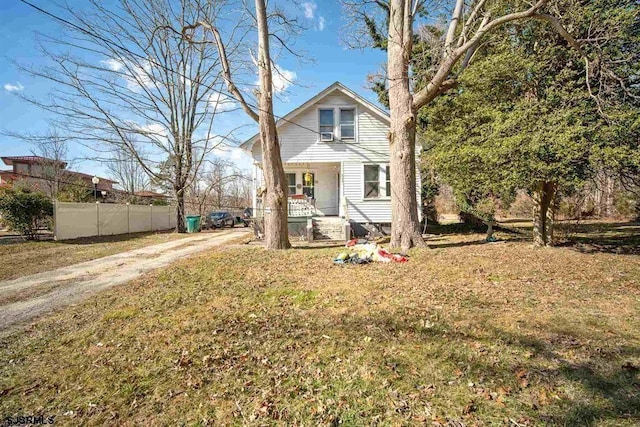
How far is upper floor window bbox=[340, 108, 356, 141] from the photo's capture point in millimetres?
15039

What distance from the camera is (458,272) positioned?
624 centimetres

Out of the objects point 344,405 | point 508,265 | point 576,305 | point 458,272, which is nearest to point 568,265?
point 508,265

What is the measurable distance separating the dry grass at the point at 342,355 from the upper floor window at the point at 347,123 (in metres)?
10.7

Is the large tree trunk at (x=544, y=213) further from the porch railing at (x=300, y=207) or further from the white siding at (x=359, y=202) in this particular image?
the porch railing at (x=300, y=207)

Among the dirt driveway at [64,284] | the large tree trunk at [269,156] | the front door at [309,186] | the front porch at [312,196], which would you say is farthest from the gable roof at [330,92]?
the dirt driveway at [64,284]

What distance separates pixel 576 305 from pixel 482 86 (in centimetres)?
709

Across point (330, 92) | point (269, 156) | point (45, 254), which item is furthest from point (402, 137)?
point (45, 254)

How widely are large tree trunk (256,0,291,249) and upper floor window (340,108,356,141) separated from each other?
6030 mm

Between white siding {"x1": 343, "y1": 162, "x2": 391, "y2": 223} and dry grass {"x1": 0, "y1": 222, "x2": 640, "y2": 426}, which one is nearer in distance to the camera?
dry grass {"x1": 0, "y1": 222, "x2": 640, "y2": 426}

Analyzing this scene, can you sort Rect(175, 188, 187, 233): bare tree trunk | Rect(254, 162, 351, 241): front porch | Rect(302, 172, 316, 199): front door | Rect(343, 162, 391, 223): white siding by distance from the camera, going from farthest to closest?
Rect(175, 188, 187, 233): bare tree trunk → Rect(302, 172, 316, 199): front door → Rect(343, 162, 391, 223): white siding → Rect(254, 162, 351, 241): front porch

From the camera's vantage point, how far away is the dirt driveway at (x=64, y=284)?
476 centimetres

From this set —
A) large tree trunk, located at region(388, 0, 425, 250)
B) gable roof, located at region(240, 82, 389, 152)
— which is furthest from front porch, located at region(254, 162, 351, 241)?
large tree trunk, located at region(388, 0, 425, 250)

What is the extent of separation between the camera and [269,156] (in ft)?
31.2

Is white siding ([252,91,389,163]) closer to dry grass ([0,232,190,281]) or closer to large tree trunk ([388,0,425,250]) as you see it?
large tree trunk ([388,0,425,250])
